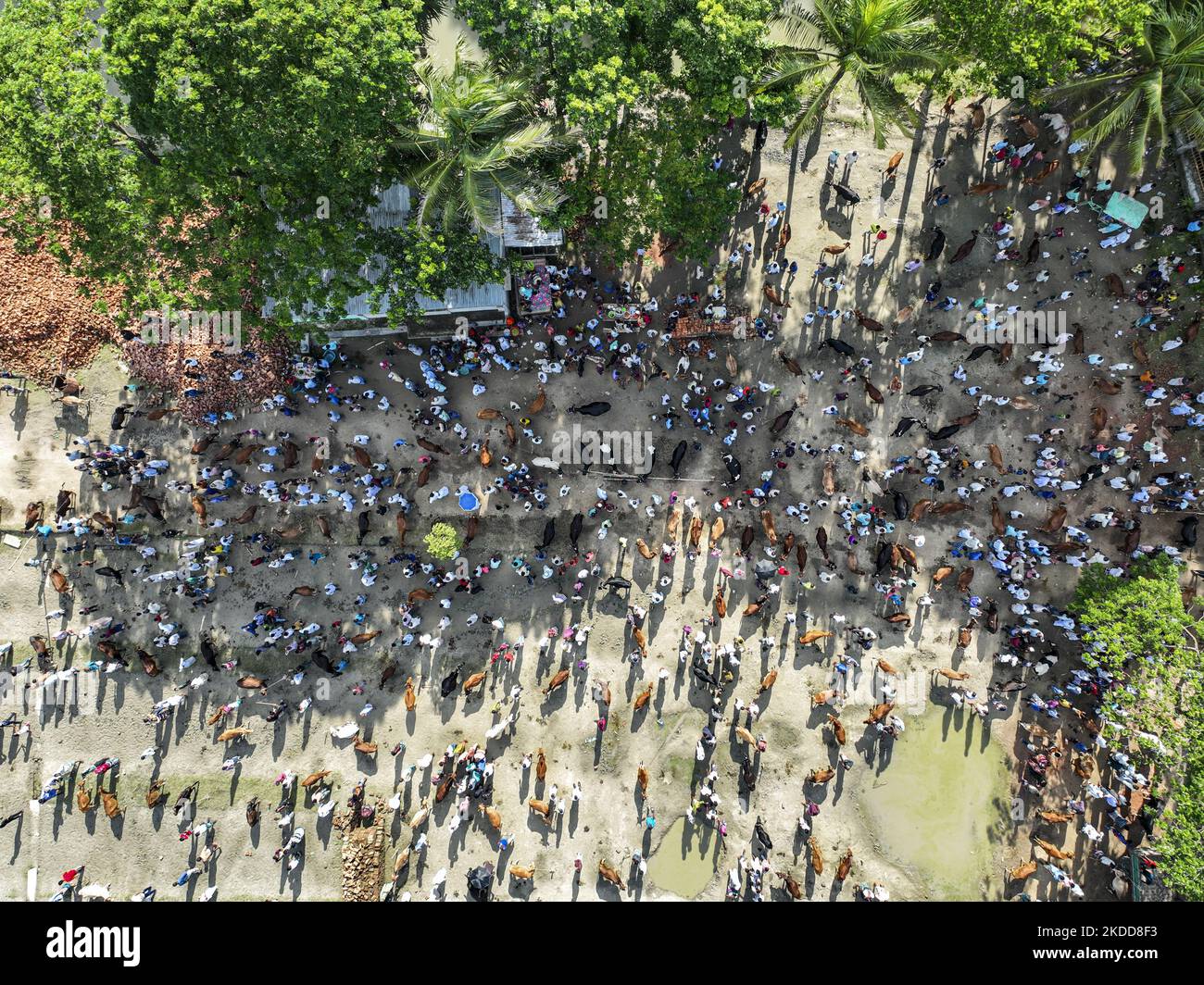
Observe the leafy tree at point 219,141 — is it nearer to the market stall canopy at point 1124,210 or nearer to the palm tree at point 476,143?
the palm tree at point 476,143

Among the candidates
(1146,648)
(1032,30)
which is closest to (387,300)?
(1032,30)

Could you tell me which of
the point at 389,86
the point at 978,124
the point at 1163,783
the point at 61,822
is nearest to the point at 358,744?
the point at 61,822

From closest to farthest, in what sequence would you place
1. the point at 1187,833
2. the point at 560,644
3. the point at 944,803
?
1. the point at 1187,833
2. the point at 944,803
3. the point at 560,644

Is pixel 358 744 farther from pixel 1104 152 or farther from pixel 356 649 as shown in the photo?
pixel 1104 152

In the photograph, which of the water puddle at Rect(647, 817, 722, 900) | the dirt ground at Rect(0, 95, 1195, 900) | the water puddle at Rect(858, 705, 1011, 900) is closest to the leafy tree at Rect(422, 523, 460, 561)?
the dirt ground at Rect(0, 95, 1195, 900)

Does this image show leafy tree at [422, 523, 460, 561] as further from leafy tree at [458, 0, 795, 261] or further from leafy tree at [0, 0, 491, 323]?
leafy tree at [458, 0, 795, 261]

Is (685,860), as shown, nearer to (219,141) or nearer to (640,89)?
(640,89)
